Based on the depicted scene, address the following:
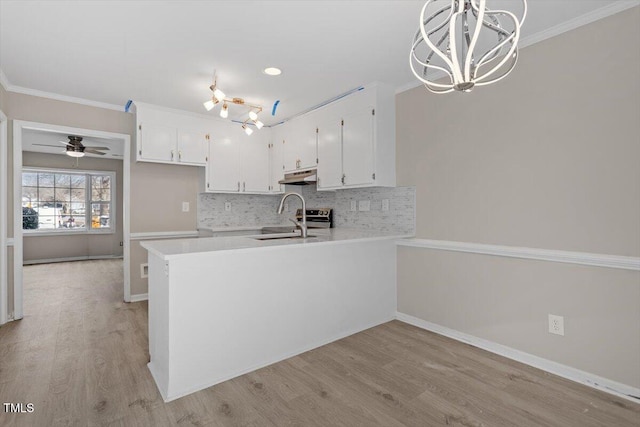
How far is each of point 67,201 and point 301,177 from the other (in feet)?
20.7

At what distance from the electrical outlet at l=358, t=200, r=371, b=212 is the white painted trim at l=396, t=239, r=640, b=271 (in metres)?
0.69

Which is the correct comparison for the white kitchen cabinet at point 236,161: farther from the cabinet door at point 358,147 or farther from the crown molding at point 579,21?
the crown molding at point 579,21

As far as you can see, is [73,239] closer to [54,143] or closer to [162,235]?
[54,143]

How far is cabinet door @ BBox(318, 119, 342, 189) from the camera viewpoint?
3.58 meters

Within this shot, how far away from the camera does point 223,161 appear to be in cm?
437

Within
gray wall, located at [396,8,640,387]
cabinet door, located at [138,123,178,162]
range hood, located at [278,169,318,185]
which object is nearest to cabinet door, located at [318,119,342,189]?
range hood, located at [278,169,318,185]

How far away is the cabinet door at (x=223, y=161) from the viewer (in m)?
4.28

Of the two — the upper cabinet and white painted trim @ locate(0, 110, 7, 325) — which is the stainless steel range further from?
white painted trim @ locate(0, 110, 7, 325)

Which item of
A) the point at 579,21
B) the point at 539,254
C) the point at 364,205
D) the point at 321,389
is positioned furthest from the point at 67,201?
the point at 579,21

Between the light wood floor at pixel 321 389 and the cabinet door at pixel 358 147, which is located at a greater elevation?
the cabinet door at pixel 358 147

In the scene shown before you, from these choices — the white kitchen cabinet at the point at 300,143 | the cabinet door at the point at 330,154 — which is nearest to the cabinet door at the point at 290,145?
the white kitchen cabinet at the point at 300,143

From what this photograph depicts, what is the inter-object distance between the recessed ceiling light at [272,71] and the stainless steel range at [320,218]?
182 cm

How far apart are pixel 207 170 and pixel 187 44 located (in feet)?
6.64

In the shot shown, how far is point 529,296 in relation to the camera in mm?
2406
